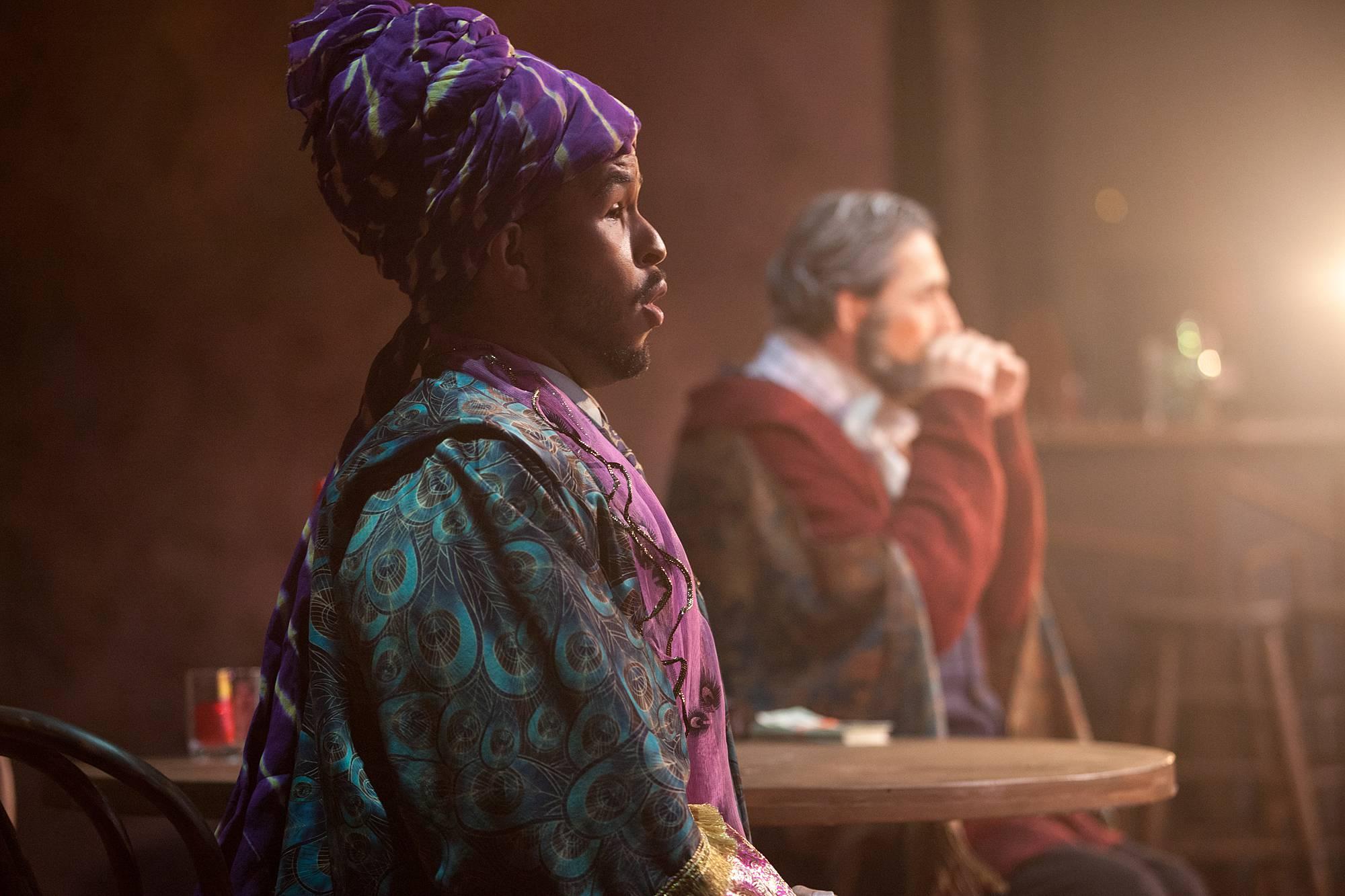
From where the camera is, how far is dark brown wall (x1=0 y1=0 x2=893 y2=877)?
2.62 m

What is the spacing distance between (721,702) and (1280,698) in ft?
9.66

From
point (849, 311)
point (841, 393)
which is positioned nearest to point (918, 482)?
point (841, 393)

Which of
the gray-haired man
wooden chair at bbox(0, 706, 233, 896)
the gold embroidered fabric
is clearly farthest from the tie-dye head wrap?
the gray-haired man

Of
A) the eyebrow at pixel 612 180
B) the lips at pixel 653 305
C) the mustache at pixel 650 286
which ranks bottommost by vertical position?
the lips at pixel 653 305

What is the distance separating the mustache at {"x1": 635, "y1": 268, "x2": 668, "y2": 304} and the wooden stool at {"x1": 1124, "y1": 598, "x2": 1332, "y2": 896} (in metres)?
3.03

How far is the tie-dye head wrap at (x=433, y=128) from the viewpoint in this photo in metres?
1.13

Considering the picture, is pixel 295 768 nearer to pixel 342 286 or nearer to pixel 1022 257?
pixel 342 286

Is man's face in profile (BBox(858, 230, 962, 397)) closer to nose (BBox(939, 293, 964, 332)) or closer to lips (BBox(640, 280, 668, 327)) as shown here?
nose (BBox(939, 293, 964, 332))

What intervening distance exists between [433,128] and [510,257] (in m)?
0.13

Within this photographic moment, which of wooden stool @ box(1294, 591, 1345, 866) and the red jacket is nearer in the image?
the red jacket

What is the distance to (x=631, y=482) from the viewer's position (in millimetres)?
1193

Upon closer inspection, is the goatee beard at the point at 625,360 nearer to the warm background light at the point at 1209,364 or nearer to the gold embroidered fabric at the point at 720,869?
the gold embroidered fabric at the point at 720,869

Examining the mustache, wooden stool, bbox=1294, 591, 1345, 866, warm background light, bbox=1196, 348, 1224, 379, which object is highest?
the mustache

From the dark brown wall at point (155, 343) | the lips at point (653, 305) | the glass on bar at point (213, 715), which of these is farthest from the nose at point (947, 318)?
the lips at point (653, 305)
